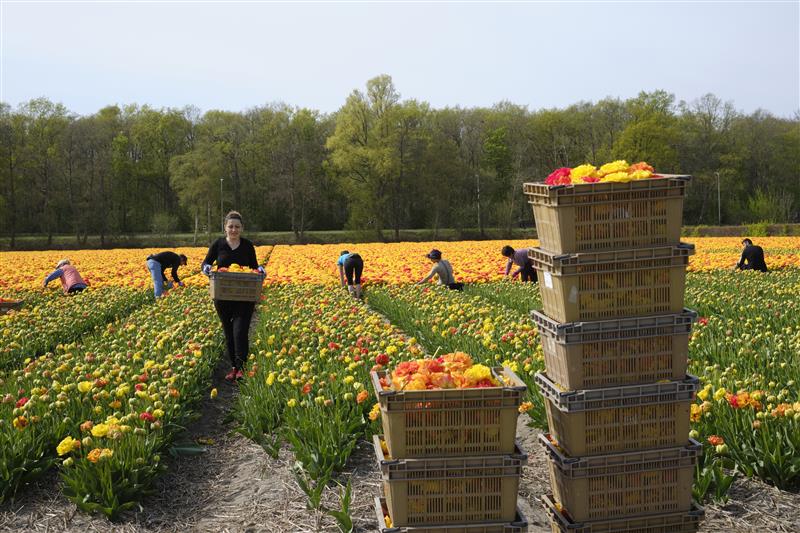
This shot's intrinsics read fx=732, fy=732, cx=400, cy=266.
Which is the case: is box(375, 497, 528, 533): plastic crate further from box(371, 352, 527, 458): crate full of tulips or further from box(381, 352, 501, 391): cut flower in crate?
box(381, 352, 501, 391): cut flower in crate

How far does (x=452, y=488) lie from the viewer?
4.16 meters

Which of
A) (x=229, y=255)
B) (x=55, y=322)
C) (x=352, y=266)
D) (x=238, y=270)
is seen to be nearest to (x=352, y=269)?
(x=352, y=266)

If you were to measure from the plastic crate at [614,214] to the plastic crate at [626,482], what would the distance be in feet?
4.19

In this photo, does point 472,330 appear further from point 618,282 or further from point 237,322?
point 618,282

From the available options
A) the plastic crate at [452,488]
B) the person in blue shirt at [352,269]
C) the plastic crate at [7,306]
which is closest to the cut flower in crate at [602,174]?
the plastic crate at [452,488]

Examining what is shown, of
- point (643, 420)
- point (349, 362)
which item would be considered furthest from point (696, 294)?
point (643, 420)

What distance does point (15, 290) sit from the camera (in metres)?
19.3

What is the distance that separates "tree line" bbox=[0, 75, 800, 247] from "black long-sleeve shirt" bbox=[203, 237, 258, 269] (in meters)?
48.8

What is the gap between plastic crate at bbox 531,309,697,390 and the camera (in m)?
4.38

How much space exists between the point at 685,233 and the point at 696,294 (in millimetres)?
39284

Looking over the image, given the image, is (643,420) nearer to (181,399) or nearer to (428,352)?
(181,399)

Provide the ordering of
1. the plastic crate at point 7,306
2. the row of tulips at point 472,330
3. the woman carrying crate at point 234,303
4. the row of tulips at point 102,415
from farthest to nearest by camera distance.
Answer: the plastic crate at point 7,306
the woman carrying crate at point 234,303
the row of tulips at point 472,330
the row of tulips at point 102,415

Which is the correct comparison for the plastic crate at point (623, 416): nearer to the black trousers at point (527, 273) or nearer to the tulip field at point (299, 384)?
the tulip field at point (299, 384)

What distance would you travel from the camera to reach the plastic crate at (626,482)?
441 centimetres
